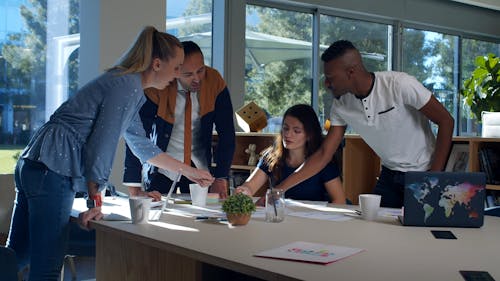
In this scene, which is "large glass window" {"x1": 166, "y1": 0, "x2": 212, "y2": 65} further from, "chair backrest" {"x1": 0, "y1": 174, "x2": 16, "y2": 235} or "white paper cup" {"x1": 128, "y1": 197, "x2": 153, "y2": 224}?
"white paper cup" {"x1": 128, "y1": 197, "x2": 153, "y2": 224}

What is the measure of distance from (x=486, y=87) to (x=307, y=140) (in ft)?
13.0

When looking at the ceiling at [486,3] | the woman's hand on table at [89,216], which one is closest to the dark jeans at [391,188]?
the woman's hand on table at [89,216]

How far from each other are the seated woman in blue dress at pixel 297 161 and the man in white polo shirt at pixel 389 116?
152 millimetres

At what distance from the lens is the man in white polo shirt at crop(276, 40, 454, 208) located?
2729mm

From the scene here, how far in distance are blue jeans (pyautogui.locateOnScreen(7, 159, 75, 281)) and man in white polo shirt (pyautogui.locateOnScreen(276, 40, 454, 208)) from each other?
1103mm

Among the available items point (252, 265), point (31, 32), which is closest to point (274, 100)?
point (31, 32)

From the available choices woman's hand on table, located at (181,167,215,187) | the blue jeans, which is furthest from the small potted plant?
the blue jeans

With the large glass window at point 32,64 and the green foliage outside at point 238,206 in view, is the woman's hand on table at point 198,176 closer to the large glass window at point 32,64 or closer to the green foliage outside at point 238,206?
the green foliage outside at point 238,206

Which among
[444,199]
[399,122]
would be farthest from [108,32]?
[444,199]

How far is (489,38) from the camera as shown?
30.3 ft

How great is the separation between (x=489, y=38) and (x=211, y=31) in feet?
16.5

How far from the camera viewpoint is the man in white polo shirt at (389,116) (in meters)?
2.73

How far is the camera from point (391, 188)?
9.30 feet

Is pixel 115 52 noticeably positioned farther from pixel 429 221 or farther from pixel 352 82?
pixel 429 221
